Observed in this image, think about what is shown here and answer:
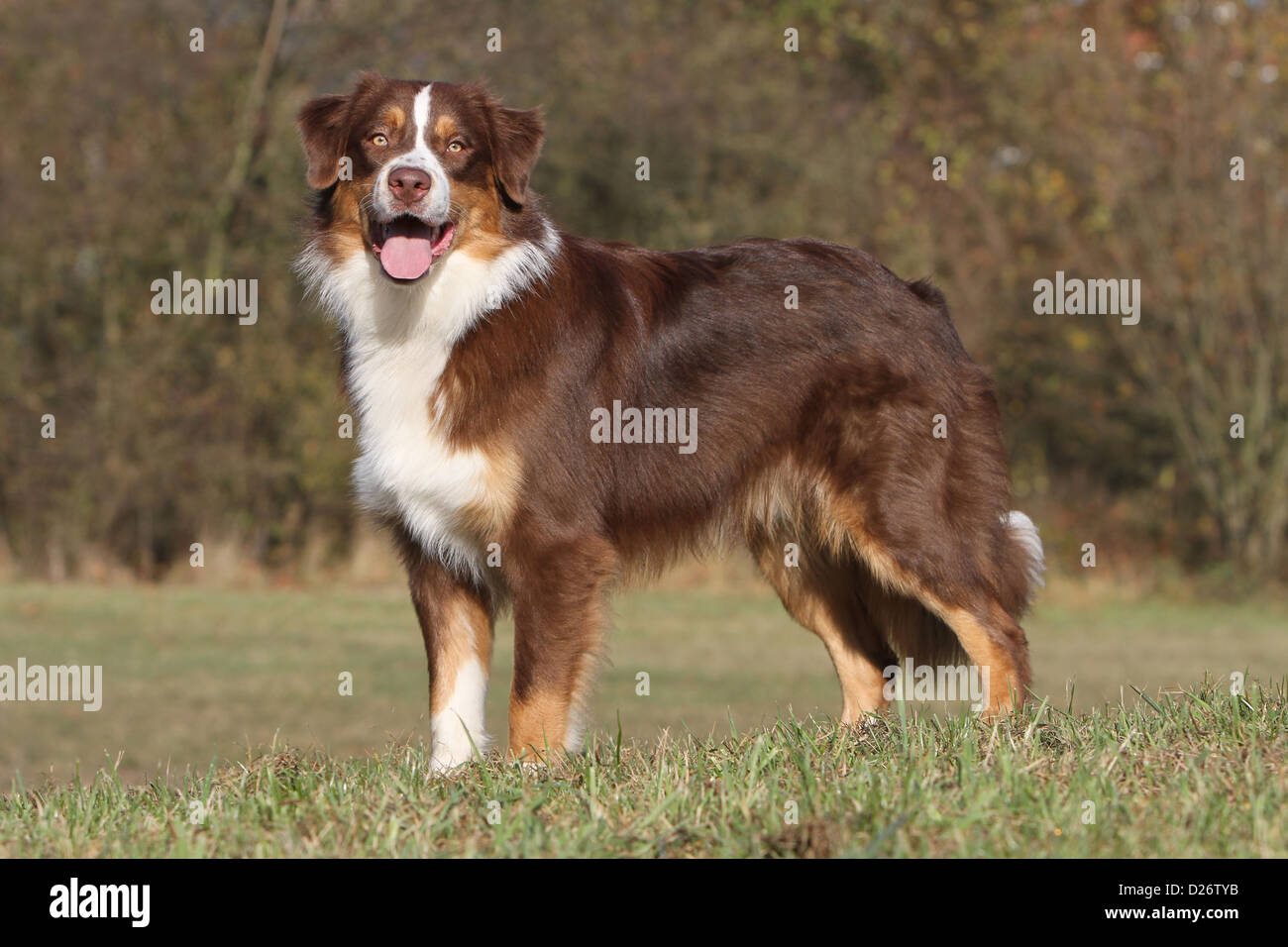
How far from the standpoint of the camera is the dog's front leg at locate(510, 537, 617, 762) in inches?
208

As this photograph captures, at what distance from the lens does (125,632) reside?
13352 millimetres

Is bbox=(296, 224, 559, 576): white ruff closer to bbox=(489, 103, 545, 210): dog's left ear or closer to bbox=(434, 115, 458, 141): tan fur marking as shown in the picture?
bbox=(489, 103, 545, 210): dog's left ear

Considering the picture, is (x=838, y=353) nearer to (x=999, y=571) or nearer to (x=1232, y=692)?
(x=999, y=571)

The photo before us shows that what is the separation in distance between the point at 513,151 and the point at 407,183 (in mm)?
574

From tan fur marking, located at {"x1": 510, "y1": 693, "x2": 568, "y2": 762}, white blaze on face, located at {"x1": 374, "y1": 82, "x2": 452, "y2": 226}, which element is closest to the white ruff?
white blaze on face, located at {"x1": 374, "y1": 82, "x2": 452, "y2": 226}

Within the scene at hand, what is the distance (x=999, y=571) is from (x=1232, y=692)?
1.19 metres

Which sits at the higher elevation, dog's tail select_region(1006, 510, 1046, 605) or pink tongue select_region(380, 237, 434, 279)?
pink tongue select_region(380, 237, 434, 279)

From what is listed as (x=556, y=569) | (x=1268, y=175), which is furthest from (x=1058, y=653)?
(x=556, y=569)

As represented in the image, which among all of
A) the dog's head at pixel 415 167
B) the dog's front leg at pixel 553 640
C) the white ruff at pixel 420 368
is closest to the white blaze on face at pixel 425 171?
the dog's head at pixel 415 167

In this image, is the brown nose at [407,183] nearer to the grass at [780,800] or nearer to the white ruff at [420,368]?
the white ruff at [420,368]

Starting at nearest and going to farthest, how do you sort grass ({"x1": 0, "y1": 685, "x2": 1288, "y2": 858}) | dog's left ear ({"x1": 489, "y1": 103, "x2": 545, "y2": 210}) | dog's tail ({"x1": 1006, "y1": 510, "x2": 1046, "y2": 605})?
1. grass ({"x1": 0, "y1": 685, "x2": 1288, "y2": 858})
2. dog's left ear ({"x1": 489, "y1": 103, "x2": 545, "y2": 210})
3. dog's tail ({"x1": 1006, "y1": 510, "x2": 1046, "y2": 605})

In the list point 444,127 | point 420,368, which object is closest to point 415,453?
point 420,368

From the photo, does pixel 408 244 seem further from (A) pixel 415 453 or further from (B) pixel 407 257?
(A) pixel 415 453

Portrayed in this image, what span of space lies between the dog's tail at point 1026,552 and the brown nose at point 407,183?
2807 millimetres
